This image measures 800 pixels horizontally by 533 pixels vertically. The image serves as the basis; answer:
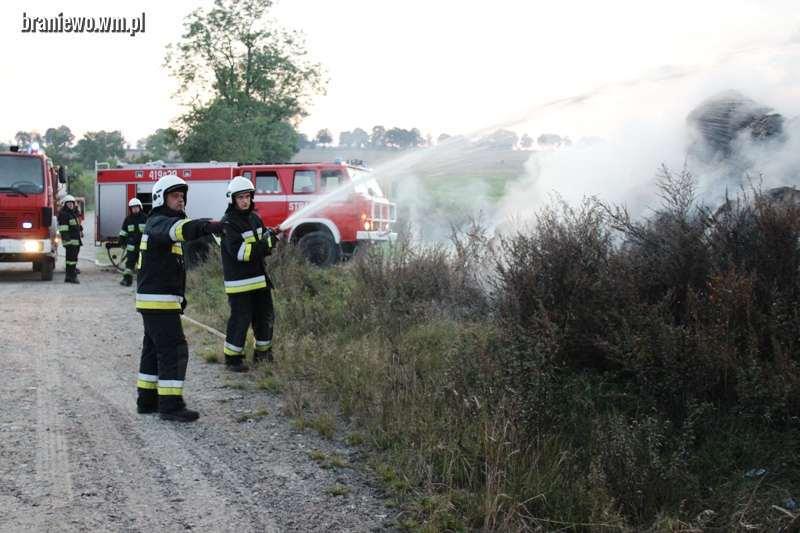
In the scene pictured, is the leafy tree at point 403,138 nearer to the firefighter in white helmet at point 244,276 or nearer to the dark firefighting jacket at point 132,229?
the dark firefighting jacket at point 132,229

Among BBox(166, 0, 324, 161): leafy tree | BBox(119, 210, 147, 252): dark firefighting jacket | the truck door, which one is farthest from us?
BBox(166, 0, 324, 161): leafy tree

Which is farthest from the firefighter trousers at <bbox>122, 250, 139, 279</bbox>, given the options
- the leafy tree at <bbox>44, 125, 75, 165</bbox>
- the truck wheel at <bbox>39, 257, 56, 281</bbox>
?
the leafy tree at <bbox>44, 125, 75, 165</bbox>

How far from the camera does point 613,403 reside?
16.1ft

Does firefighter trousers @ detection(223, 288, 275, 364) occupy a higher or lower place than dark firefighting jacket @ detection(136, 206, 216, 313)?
lower

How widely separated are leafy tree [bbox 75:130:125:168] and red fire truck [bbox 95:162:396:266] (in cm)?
6571

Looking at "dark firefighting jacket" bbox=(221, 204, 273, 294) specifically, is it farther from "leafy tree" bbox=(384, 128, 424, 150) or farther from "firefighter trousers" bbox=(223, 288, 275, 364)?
"leafy tree" bbox=(384, 128, 424, 150)

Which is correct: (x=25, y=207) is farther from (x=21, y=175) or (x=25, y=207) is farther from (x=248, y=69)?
(x=248, y=69)

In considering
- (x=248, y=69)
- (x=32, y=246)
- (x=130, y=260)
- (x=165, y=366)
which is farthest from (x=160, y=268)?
(x=248, y=69)

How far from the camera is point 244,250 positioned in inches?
253

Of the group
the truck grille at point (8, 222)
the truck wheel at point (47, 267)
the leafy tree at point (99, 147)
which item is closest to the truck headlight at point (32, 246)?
the truck grille at point (8, 222)

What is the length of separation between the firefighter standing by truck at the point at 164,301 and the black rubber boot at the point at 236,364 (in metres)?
1.30

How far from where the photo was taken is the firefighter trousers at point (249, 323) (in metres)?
6.64

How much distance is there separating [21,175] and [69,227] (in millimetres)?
1261

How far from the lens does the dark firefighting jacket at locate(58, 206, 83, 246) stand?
1423 centimetres
